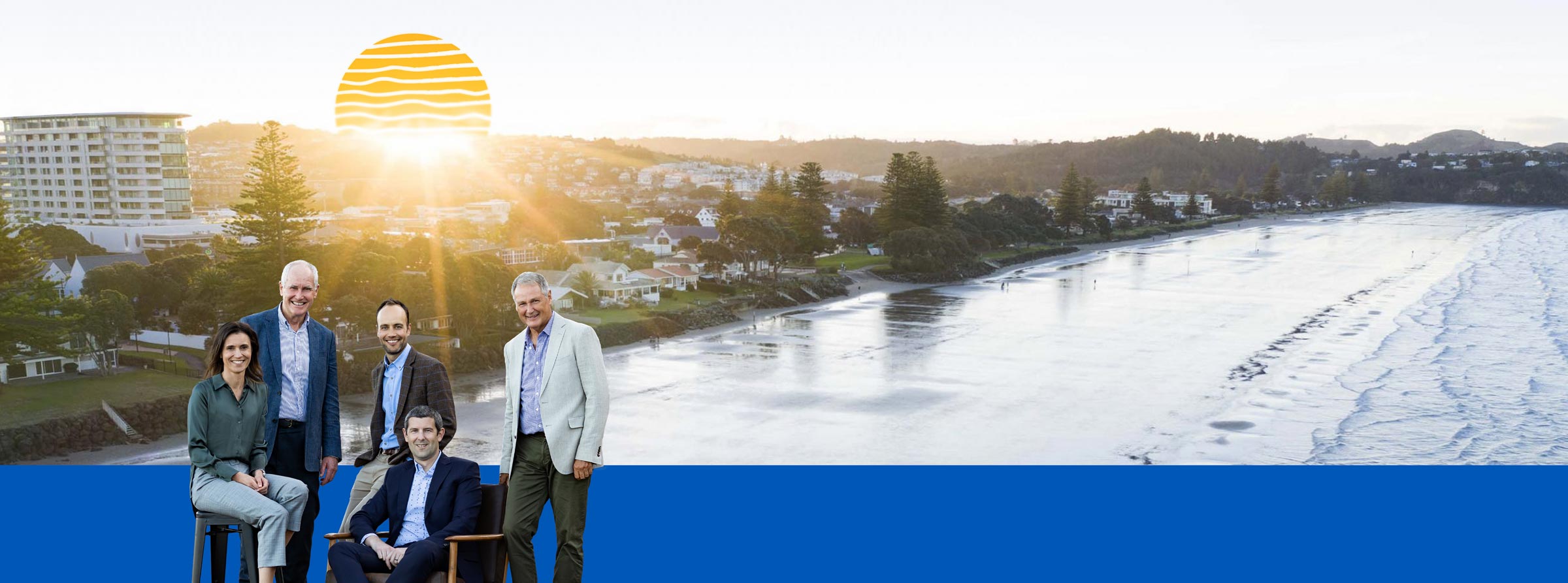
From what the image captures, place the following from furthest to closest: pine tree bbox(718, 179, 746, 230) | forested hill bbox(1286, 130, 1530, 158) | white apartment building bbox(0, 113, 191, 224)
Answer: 1. pine tree bbox(718, 179, 746, 230)
2. forested hill bbox(1286, 130, 1530, 158)
3. white apartment building bbox(0, 113, 191, 224)

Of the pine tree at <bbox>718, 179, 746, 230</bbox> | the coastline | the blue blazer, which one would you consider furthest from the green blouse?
the pine tree at <bbox>718, 179, 746, 230</bbox>

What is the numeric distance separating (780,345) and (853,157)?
3.05 metres

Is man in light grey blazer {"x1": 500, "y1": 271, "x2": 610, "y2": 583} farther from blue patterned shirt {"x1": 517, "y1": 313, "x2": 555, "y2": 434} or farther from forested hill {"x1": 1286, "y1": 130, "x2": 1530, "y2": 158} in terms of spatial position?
forested hill {"x1": 1286, "y1": 130, "x2": 1530, "y2": 158}

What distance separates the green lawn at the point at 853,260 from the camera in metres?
16.9

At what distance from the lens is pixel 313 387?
255 cm

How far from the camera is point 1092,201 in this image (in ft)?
55.6

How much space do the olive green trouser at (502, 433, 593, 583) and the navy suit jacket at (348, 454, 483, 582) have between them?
0.09 m

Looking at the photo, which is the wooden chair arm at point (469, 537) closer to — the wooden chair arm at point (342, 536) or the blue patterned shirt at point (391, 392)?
the wooden chair arm at point (342, 536)

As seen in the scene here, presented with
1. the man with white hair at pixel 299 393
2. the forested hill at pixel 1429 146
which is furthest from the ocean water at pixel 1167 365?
the man with white hair at pixel 299 393

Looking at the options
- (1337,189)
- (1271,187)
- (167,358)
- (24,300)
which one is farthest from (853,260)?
(24,300)

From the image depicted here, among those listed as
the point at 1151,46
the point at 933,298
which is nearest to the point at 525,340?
the point at 1151,46

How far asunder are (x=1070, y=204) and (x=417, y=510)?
15.6 meters

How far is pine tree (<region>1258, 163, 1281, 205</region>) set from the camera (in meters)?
16.4

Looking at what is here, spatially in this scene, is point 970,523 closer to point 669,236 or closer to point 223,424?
point 223,424
